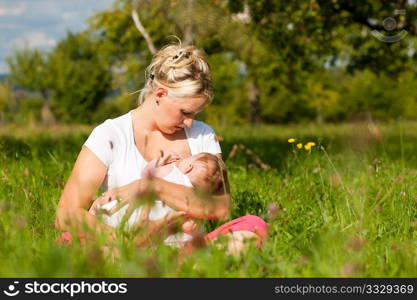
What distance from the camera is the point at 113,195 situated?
10.1ft

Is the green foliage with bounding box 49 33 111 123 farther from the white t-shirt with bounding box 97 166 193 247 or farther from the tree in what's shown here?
the white t-shirt with bounding box 97 166 193 247

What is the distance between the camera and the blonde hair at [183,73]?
11.4 ft

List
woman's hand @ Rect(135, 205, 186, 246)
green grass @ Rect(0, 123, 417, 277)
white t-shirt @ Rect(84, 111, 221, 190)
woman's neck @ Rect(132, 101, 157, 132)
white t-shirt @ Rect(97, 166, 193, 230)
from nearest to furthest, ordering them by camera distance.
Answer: green grass @ Rect(0, 123, 417, 277)
woman's hand @ Rect(135, 205, 186, 246)
white t-shirt @ Rect(97, 166, 193, 230)
white t-shirt @ Rect(84, 111, 221, 190)
woman's neck @ Rect(132, 101, 157, 132)

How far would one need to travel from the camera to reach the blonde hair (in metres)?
3.47

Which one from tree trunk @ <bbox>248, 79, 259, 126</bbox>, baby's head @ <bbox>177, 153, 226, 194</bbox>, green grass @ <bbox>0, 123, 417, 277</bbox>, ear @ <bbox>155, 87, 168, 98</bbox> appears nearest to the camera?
green grass @ <bbox>0, 123, 417, 277</bbox>

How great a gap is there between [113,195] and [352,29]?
12097mm

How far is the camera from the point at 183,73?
349cm

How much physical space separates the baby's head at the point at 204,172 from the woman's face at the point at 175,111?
327 millimetres

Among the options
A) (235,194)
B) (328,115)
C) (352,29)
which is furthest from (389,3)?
(328,115)

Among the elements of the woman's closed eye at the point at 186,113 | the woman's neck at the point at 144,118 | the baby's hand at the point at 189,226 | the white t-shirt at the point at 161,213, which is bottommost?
the baby's hand at the point at 189,226

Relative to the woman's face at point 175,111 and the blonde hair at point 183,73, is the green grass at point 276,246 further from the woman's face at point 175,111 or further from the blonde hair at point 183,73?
the blonde hair at point 183,73

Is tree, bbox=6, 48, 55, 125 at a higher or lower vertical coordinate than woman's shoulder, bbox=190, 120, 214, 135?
lower

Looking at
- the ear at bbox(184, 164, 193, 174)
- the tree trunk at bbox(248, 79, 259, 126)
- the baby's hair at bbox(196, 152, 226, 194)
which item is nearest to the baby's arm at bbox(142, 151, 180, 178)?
the ear at bbox(184, 164, 193, 174)

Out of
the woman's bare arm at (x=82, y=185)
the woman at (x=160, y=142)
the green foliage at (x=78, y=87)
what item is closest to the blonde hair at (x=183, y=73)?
the woman at (x=160, y=142)
